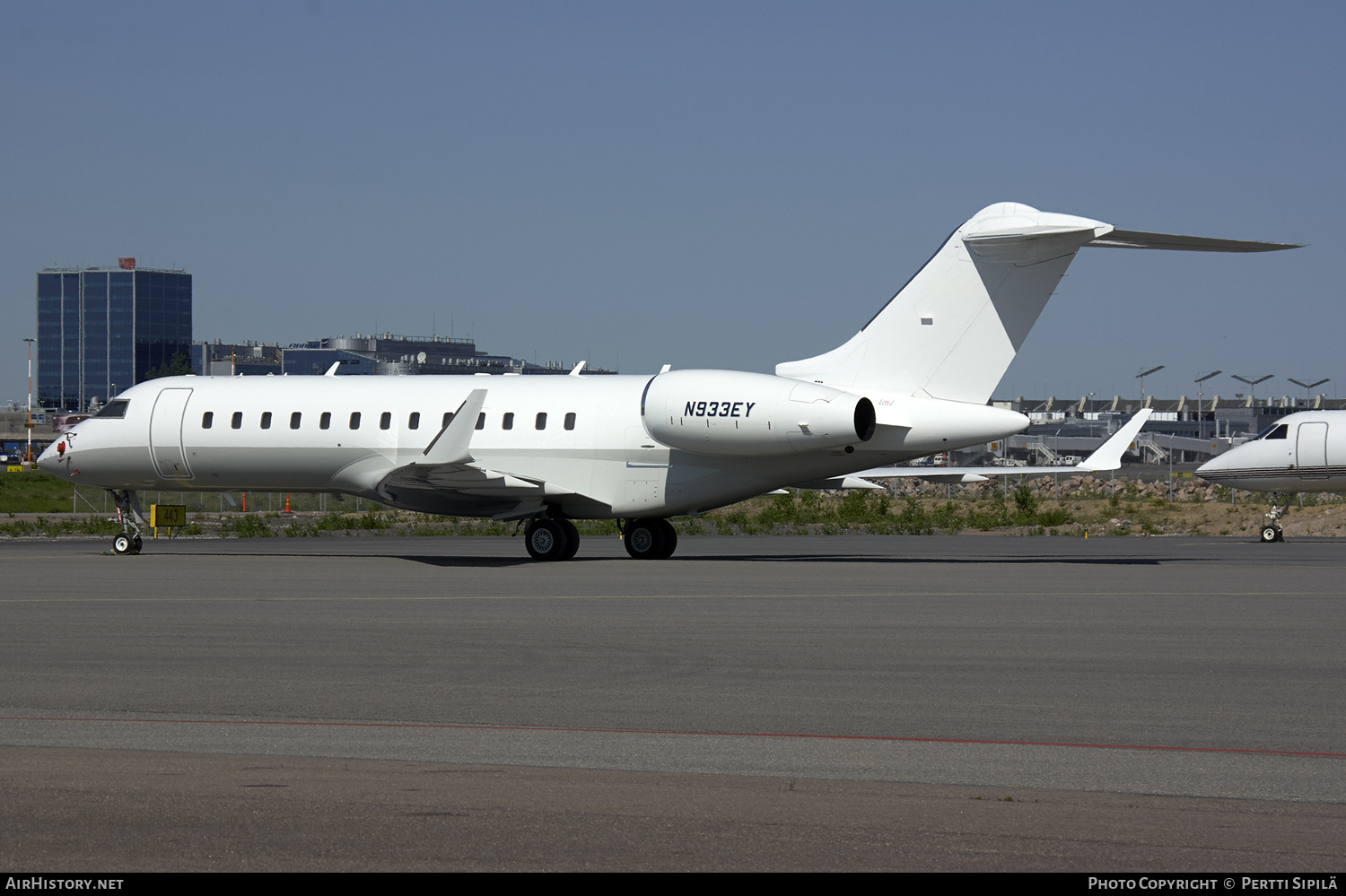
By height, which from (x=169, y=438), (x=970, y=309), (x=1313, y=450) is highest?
(x=970, y=309)

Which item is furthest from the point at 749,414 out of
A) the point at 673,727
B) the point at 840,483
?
the point at 673,727

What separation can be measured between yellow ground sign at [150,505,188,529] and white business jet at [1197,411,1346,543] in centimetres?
2334

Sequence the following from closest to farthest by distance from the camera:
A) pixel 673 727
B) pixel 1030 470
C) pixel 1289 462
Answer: pixel 673 727, pixel 1030 470, pixel 1289 462

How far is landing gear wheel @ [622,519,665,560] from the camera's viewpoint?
25516mm

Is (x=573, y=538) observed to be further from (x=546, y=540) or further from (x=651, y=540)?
(x=651, y=540)

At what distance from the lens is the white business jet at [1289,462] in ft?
106

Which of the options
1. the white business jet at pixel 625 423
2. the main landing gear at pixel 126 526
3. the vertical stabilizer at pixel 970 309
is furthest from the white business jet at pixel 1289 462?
the main landing gear at pixel 126 526

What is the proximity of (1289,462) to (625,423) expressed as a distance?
1758cm

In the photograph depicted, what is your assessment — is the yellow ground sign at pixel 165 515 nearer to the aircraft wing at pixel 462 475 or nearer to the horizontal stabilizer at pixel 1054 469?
the aircraft wing at pixel 462 475

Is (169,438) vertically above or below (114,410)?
below

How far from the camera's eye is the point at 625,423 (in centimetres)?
2439

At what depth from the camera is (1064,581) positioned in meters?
19.8

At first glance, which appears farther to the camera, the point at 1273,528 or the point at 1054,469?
the point at 1273,528

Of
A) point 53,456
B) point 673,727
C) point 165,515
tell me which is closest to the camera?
point 673,727
